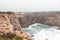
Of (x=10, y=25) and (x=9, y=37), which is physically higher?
(x=10, y=25)

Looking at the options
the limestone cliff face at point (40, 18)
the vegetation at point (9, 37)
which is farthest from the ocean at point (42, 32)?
the vegetation at point (9, 37)

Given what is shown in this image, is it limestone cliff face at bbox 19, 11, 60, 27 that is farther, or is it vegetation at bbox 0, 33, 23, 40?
limestone cliff face at bbox 19, 11, 60, 27

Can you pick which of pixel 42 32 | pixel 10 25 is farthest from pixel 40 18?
pixel 10 25

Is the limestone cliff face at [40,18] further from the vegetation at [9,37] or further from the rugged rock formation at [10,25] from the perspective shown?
the vegetation at [9,37]

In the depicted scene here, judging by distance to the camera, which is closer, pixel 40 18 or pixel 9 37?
pixel 9 37

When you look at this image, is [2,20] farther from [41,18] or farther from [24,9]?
[41,18]

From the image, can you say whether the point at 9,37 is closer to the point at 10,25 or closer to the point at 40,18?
the point at 10,25

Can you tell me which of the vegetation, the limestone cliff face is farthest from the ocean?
the vegetation

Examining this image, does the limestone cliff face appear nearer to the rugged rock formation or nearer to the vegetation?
the rugged rock formation

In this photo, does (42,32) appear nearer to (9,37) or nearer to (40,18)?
(40,18)

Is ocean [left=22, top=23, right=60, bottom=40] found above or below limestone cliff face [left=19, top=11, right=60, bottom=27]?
below
